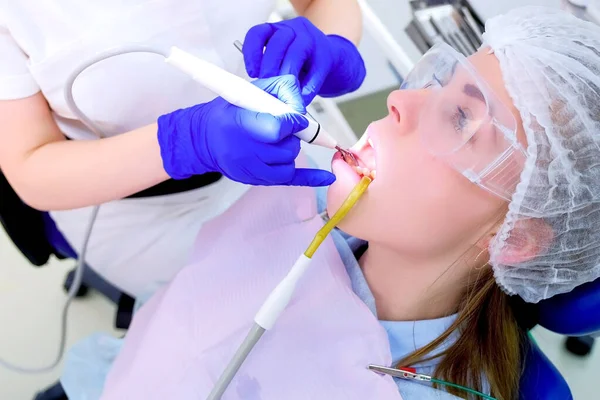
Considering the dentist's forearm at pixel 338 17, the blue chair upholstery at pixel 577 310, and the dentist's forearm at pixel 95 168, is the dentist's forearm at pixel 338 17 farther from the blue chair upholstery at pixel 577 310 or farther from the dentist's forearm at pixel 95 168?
the blue chair upholstery at pixel 577 310

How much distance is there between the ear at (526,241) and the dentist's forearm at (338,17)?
0.61 meters

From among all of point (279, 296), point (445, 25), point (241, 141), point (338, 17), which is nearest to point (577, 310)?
point (279, 296)

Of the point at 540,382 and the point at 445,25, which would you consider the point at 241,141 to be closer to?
the point at 540,382

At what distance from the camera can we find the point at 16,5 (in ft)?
2.99

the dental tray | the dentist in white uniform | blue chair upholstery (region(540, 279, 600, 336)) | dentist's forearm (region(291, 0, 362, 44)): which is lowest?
blue chair upholstery (region(540, 279, 600, 336))

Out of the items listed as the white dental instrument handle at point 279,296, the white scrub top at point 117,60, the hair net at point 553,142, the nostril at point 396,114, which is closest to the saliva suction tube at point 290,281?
the white dental instrument handle at point 279,296

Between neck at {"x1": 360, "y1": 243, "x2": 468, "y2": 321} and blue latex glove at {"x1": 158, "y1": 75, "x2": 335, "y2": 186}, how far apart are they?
0.26 metres

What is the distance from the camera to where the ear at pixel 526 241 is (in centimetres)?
88

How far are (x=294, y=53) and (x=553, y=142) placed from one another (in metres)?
0.44

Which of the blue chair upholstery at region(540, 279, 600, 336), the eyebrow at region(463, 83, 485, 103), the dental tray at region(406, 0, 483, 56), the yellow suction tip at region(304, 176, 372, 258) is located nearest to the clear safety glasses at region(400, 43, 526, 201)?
the eyebrow at region(463, 83, 485, 103)

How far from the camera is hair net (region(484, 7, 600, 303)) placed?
808 millimetres

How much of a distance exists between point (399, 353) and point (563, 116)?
0.54m

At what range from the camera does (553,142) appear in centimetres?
80

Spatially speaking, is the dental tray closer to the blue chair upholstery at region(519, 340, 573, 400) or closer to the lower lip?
the lower lip
